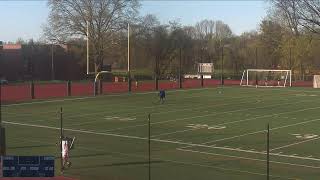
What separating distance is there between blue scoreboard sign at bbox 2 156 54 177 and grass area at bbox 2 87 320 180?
81.3 inches

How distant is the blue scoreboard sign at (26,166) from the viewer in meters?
14.7

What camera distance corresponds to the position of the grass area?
1798 centimetres

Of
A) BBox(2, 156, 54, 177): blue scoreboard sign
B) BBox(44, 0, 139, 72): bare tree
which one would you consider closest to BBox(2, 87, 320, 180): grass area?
BBox(2, 156, 54, 177): blue scoreboard sign

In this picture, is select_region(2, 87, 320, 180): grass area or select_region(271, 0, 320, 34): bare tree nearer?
select_region(2, 87, 320, 180): grass area

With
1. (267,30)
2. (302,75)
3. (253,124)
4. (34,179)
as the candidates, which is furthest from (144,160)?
(267,30)

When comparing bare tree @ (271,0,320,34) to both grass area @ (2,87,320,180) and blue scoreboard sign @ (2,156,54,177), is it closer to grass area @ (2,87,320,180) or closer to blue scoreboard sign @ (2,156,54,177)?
grass area @ (2,87,320,180)

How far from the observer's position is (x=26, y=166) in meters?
14.7

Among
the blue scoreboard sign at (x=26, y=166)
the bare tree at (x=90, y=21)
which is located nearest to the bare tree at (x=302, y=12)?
the bare tree at (x=90, y=21)

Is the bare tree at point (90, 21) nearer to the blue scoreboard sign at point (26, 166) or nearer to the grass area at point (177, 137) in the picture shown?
the grass area at point (177, 137)

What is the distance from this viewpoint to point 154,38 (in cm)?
9419

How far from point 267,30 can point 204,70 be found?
15.2m

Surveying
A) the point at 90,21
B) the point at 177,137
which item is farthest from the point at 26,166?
the point at 90,21

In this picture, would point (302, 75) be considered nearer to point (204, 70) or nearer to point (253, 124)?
point (204, 70)

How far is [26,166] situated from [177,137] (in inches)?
438
